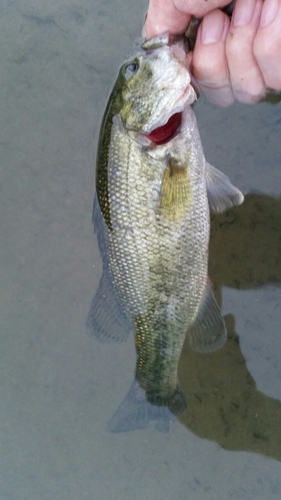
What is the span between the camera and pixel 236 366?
2.13 meters

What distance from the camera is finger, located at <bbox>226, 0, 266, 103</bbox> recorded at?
123 cm

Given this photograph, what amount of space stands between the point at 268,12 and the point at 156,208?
2.23 ft

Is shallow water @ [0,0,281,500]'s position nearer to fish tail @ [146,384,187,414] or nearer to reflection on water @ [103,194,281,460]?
reflection on water @ [103,194,281,460]

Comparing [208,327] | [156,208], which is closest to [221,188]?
[156,208]

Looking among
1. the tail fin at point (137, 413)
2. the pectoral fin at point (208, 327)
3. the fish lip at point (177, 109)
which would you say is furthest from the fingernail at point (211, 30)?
the tail fin at point (137, 413)

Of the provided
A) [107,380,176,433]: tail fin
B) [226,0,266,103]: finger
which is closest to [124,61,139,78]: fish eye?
[226,0,266,103]: finger

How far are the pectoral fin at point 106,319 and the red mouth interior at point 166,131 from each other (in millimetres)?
599

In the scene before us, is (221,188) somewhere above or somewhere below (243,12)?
below

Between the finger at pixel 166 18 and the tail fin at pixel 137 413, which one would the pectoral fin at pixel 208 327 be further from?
the finger at pixel 166 18

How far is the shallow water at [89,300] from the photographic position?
81.0 inches

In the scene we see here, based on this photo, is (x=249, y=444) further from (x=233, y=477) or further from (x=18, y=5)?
(x=18, y=5)

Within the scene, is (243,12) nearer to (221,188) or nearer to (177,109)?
(177,109)

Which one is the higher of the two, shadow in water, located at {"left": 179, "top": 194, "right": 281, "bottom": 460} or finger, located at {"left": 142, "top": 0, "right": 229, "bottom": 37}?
finger, located at {"left": 142, "top": 0, "right": 229, "bottom": 37}

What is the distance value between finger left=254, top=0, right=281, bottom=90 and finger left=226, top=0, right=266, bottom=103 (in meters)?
0.04
